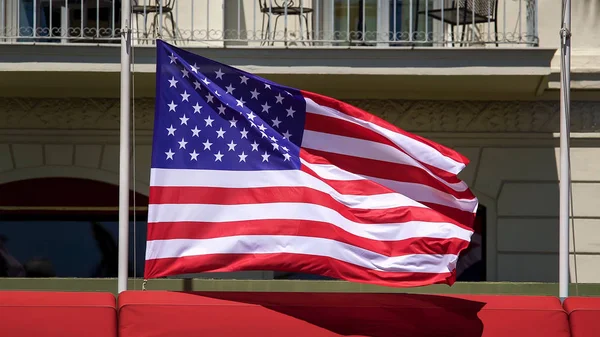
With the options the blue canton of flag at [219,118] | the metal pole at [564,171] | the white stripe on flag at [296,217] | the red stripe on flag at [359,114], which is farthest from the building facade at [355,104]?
the white stripe on flag at [296,217]

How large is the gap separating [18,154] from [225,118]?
170 inches

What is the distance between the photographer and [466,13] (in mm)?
11602

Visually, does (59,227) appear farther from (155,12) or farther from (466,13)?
(466,13)

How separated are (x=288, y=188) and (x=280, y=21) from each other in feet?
13.6

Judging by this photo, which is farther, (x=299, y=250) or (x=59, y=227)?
(x=59, y=227)

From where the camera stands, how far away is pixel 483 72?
1127cm

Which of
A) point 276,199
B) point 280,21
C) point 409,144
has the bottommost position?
point 276,199

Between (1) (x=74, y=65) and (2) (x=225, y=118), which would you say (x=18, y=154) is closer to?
(1) (x=74, y=65)

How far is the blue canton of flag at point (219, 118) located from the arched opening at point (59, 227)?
12.5 feet

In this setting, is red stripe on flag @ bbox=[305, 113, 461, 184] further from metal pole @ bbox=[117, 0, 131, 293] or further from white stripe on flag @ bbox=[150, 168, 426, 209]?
metal pole @ bbox=[117, 0, 131, 293]

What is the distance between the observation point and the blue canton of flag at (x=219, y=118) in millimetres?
8484

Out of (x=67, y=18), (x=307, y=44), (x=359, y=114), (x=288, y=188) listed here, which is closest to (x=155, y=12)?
(x=67, y=18)

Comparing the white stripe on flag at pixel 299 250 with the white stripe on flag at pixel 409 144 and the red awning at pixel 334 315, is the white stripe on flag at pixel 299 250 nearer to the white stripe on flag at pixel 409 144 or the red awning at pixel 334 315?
the red awning at pixel 334 315

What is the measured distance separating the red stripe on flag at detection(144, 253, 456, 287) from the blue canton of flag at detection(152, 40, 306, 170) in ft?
2.29
